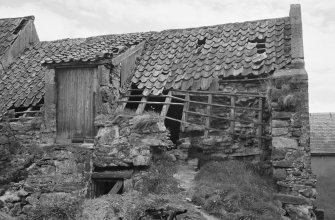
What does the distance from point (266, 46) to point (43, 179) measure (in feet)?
25.9

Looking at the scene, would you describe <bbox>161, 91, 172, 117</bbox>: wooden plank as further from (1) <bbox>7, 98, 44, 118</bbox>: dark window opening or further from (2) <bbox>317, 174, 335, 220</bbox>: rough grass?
(2) <bbox>317, 174, 335, 220</bbox>: rough grass

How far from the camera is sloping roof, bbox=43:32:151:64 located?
13184mm

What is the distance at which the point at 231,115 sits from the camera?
41.1ft

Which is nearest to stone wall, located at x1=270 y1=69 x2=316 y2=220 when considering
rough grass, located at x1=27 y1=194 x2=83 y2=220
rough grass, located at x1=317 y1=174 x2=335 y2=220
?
rough grass, located at x1=27 y1=194 x2=83 y2=220

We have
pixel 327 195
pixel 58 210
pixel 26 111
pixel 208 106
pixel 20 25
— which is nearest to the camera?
pixel 58 210

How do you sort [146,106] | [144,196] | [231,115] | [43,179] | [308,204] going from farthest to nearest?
[146,106]
[231,115]
[43,179]
[308,204]
[144,196]

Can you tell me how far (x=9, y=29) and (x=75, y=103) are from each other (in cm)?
583

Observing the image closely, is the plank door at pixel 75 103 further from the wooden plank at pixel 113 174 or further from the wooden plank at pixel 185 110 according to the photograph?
the wooden plank at pixel 185 110

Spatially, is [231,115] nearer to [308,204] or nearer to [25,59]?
[308,204]

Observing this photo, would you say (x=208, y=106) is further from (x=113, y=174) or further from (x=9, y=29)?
(x=9, y=29)

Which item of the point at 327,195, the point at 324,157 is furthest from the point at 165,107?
the point at 324,157

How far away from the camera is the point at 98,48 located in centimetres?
1463

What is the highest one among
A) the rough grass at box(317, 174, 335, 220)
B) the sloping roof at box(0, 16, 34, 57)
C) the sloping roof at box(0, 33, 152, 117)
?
the sloping roof at box(0, 16, 34, 57)

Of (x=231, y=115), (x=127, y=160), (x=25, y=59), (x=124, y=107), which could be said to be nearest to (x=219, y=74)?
(x=231, y=115)
